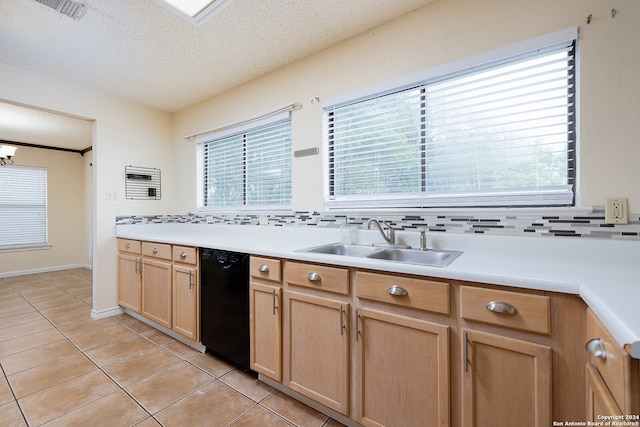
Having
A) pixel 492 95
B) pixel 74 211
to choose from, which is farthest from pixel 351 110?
pixel 74 211

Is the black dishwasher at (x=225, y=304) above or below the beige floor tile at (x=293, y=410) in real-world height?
above

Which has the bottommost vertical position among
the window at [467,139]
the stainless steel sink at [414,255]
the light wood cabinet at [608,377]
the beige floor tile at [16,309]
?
the beige floor tile at [16,309]

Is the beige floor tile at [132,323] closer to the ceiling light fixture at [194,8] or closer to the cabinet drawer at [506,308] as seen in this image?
the ceiling light fixture at [194,8]

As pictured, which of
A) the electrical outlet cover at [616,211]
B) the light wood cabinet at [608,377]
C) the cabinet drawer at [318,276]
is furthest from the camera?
the cabinet drawer at [318,276]

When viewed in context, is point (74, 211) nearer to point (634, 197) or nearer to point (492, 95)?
point (492, 95)

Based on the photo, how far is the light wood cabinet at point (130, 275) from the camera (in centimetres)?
283

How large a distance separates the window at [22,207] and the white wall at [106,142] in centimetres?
336

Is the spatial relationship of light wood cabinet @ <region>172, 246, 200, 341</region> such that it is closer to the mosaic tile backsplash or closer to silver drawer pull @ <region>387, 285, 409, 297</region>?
the mosaic tile backsplash

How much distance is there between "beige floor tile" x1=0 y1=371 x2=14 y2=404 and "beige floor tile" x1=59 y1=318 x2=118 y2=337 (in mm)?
722

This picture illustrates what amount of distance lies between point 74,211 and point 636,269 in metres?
7.57

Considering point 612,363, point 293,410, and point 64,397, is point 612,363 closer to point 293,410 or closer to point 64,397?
point 293,410

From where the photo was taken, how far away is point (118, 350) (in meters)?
2.31

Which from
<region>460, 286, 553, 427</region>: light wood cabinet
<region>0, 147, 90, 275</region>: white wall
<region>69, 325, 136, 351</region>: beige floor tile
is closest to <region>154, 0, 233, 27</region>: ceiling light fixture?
<region>460, 286, 553, 427</region>: light wood cabinet

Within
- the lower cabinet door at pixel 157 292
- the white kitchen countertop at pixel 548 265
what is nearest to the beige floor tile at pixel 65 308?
the lower cabinet door at pixel 157 292
